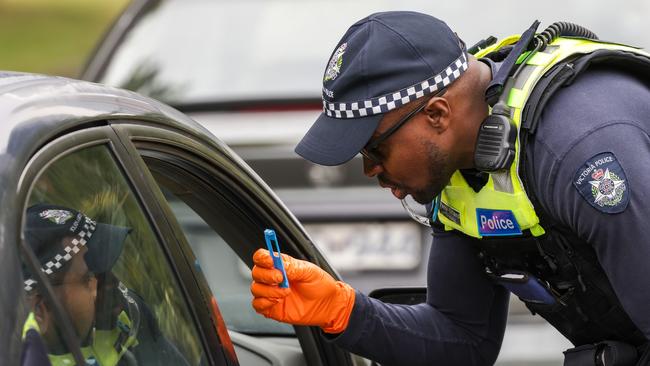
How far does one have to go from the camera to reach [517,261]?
2600mm

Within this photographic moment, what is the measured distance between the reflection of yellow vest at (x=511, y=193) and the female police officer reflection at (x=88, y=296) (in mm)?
763

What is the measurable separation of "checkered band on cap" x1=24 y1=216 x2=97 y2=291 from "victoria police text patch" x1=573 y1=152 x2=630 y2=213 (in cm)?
89

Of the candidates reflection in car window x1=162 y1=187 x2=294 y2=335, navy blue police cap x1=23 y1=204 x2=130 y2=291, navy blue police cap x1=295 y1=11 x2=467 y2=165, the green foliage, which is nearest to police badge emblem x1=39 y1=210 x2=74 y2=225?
navy blue police cap x1=23 y1=204 x2=130 y2=291

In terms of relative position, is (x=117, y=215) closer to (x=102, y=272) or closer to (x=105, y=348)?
(x=102, y=272)

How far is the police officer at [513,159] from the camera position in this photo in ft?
7.38

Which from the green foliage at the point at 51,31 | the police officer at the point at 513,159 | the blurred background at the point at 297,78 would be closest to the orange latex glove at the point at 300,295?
the police officer at the point at 513,159

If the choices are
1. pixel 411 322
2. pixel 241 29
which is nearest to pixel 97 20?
pixel 241 29

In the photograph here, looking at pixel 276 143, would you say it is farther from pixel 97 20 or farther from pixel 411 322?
pixel 97 20

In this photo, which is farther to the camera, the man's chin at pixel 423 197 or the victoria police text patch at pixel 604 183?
the man's chin at pixel 423 197

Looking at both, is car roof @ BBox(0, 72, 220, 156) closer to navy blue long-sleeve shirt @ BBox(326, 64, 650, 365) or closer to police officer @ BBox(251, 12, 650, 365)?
police officer @ BBox(251, 12, 650, 365)

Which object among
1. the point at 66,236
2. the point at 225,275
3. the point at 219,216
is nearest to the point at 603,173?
the point at 219,216

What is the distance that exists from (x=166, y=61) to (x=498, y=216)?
119 inches

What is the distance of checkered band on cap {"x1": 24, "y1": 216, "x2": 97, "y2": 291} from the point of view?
5.59 feet

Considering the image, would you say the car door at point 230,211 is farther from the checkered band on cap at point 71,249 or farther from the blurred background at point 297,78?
the blurred background at point 297,78
